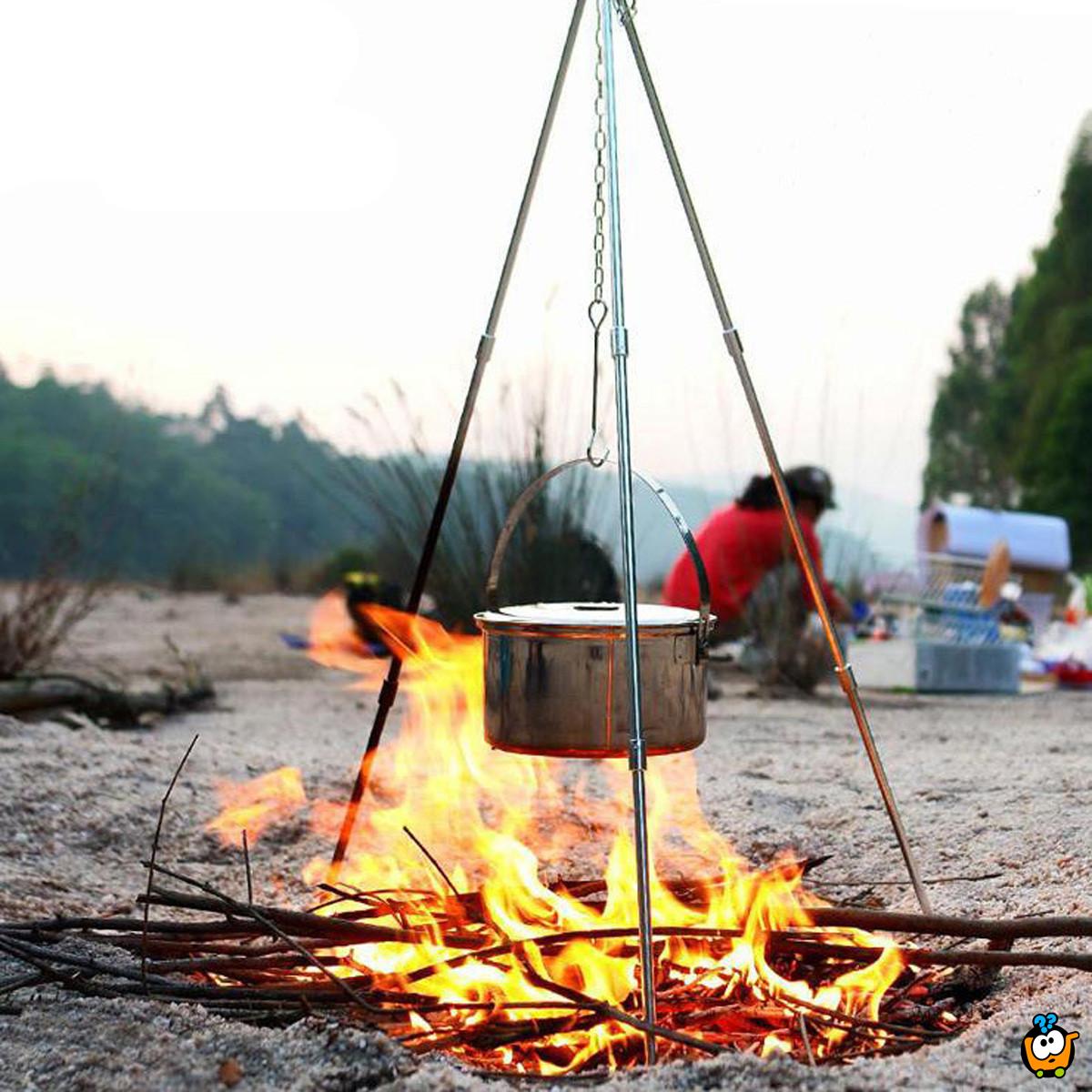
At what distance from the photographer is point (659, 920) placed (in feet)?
8.46

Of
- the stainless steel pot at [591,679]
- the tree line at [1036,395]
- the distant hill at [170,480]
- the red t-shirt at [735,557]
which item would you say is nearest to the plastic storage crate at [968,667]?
the red t-shirt at [735,557]

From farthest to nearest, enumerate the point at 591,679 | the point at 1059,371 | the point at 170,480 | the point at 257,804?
1. the point at 170,480
2. the point at 1059,371
3. the point at 257,804
4. the point at 591,679

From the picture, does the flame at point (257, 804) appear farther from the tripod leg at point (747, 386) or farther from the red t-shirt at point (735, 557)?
the red t-shirt at point (735, 557)

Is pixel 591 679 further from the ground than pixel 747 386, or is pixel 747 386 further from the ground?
pixel 747 386

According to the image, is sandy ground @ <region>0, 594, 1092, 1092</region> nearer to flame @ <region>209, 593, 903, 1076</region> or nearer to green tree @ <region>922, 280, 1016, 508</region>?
flame @ <region>209, 593, 903, 1076</region>

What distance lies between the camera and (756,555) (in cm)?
692

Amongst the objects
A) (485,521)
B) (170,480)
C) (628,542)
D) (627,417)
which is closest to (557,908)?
(628,542)

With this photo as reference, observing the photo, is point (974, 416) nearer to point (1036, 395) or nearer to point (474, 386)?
point (1036, 395)

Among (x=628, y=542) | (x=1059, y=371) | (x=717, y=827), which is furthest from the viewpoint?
(x=1059, y=371)

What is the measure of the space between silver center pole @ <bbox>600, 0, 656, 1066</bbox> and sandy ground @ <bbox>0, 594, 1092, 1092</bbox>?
238 mm

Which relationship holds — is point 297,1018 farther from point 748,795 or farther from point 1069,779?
point 1069,779

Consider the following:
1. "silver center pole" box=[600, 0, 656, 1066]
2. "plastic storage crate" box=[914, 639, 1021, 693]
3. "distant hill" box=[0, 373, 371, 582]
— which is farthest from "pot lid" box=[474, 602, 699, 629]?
"distant hill" box=[0, 373, 371, 582]

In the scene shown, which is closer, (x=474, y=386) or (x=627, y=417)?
(x=627, y=417)

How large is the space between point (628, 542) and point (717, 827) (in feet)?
4.88
